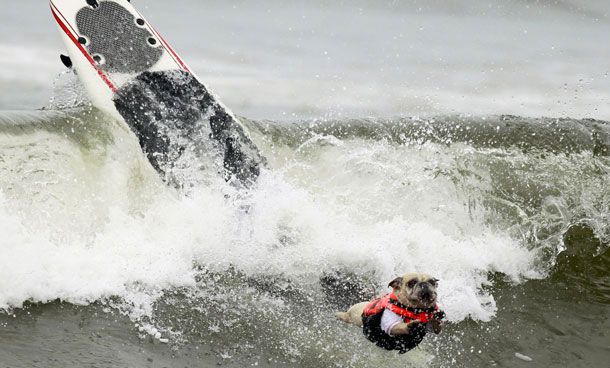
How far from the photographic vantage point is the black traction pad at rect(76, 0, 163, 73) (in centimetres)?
704

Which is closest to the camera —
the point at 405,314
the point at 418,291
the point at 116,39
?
the point at 418,291

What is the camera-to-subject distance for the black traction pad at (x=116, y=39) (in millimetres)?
7035

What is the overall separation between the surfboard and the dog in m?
3.01

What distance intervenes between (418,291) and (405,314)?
190mm

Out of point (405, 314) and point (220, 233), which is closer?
point (405, 314)

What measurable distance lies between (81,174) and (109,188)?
Answer: 1.08 feet

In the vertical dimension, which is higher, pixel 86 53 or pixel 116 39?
pixel 116 39

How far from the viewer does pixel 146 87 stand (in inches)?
274

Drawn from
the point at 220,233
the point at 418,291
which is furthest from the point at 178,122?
the point at 418,291

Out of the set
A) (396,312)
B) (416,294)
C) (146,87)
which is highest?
(146,87)

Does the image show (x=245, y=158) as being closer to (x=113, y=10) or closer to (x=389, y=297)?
(x=113, y=10)

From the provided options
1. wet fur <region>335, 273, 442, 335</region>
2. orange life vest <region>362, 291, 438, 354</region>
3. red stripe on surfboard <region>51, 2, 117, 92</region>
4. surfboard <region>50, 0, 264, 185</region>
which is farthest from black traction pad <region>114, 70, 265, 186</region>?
wet fur <region>335, 273, 442, 335</region>

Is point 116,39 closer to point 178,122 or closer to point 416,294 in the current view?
point 178,122

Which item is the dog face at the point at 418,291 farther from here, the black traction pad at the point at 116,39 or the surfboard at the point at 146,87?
the black traction pad at the point at 116,39
